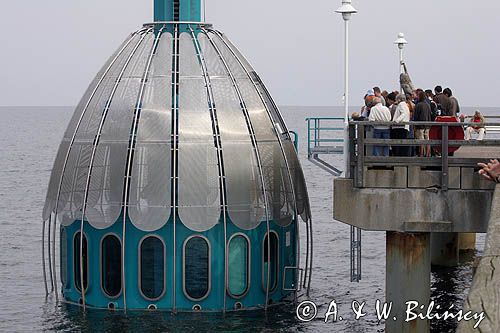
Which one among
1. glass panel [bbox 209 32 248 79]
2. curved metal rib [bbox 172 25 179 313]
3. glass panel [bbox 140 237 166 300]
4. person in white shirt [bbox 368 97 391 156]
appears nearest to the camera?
person in white shirt [bbox 368 97 391 156]

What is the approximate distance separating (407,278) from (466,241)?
788 inches

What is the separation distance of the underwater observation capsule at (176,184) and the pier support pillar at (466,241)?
13.0 m

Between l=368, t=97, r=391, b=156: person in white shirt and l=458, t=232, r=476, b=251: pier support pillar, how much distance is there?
1703cm

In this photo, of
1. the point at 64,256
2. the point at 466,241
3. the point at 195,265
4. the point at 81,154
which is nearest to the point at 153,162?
the point at 81,154

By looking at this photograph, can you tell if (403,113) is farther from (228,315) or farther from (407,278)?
(228,315)

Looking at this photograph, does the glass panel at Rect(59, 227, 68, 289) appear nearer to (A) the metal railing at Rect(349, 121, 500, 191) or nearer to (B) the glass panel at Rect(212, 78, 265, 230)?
(B) the glass panel at Rect(212, 78, 265, 230)

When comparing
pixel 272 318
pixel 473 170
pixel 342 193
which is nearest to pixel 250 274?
pixel 272 318

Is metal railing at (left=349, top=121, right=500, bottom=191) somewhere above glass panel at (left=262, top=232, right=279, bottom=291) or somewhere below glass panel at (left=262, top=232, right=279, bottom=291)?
above

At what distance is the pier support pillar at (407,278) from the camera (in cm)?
2566

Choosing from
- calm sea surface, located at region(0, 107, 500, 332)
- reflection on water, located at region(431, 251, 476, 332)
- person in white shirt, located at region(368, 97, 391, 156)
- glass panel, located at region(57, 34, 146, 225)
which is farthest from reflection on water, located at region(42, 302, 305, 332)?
person in white shirt, located at region(368, 97, 391, 156)

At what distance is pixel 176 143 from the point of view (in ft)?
103

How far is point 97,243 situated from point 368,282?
10.9 meters

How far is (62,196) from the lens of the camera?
3269 cm

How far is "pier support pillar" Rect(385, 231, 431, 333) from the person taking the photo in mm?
25656
